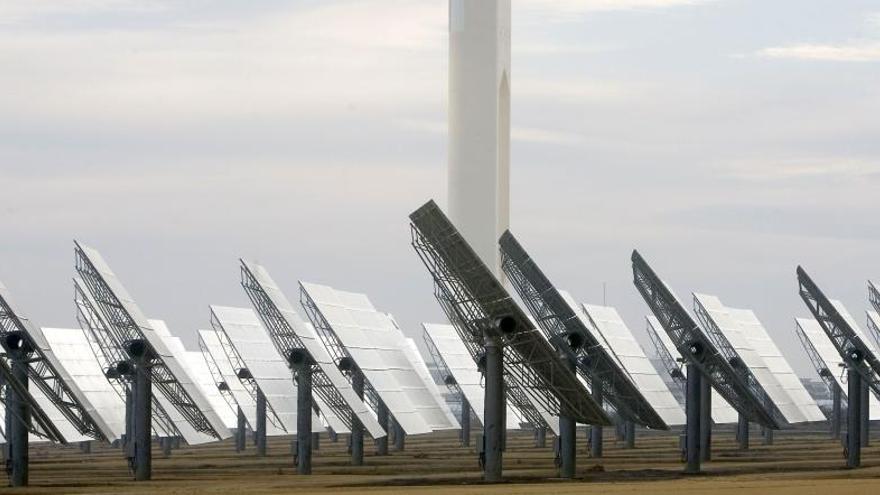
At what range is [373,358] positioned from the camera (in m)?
75.1

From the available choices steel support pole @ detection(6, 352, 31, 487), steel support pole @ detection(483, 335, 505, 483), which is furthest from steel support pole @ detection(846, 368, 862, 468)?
steel support pole @ detection(6, 352, 31, 487)

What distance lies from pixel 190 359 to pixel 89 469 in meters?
46.7

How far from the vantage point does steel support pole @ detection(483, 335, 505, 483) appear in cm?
5206

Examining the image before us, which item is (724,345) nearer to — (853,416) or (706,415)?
(706,415)

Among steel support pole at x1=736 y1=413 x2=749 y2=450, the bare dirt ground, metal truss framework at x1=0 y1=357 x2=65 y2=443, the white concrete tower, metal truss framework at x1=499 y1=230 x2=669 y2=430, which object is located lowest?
the bare dirt ground

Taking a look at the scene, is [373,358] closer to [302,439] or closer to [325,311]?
[325,311]

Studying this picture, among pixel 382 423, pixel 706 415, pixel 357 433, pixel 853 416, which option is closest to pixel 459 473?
pixel 357 433

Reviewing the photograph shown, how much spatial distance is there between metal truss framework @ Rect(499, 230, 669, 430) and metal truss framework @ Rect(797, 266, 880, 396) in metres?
10.0

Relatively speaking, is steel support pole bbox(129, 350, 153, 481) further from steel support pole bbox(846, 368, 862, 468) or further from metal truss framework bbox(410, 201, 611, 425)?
steel support pole bbox(846, 368, 862, 468)

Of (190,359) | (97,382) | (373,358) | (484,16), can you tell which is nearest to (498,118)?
(484,16)

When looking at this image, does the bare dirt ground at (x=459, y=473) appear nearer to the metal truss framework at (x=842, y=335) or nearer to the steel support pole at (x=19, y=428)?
the steel support pole at (x=19, y=428)

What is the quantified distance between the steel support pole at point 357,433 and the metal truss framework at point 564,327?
41.5 ft

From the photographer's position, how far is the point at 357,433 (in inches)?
2867

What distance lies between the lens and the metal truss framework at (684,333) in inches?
2436
